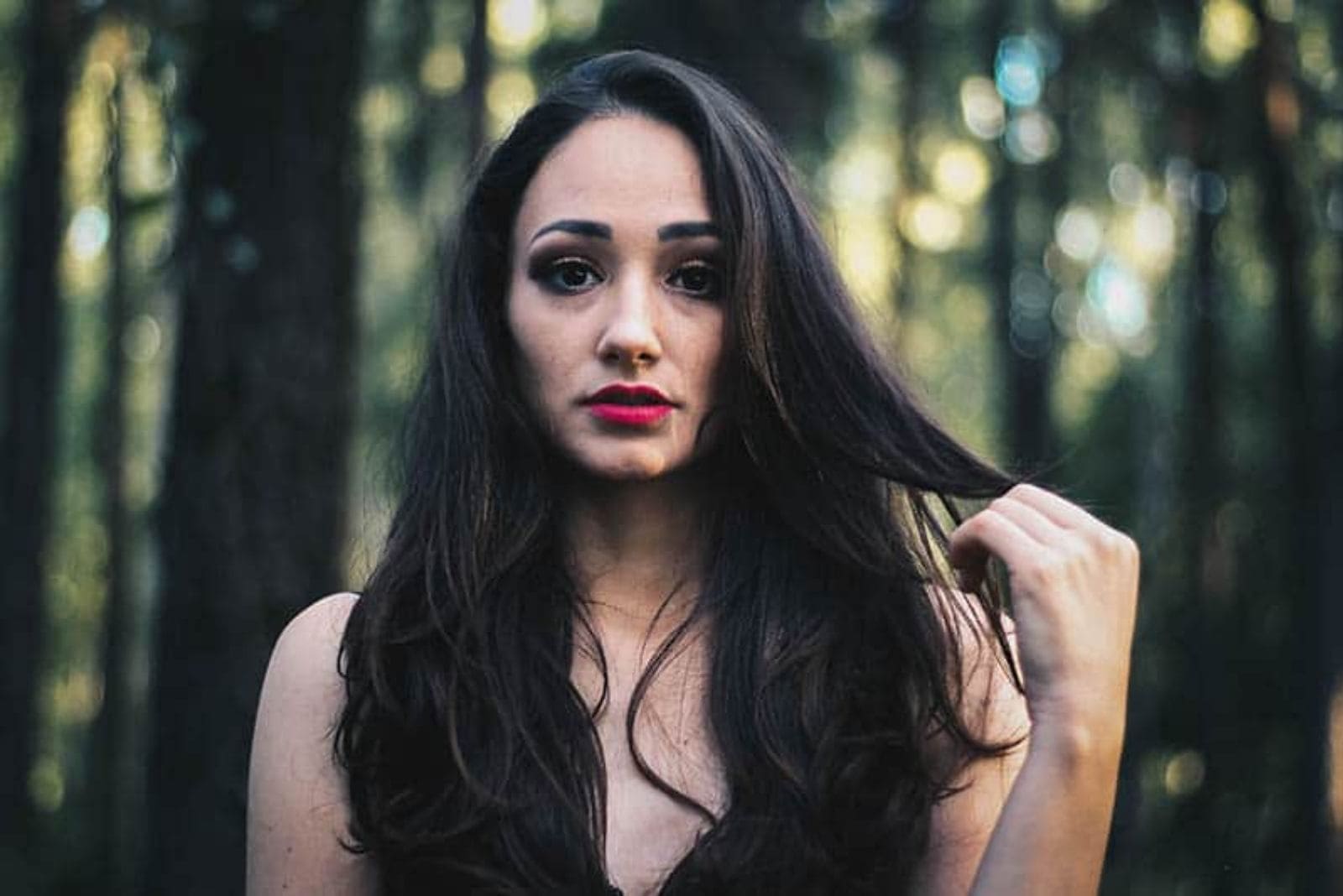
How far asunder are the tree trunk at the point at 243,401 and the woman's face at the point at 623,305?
7.48 ft

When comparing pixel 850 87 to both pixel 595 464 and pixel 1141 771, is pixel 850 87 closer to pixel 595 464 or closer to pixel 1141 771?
pixel 1141 771

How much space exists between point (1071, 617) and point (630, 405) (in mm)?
873

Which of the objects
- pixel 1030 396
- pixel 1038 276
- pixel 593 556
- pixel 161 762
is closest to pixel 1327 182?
pixel 1030 396

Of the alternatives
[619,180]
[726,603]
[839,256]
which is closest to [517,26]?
[839,256]

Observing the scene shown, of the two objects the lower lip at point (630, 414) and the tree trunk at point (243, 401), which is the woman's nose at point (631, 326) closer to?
the lower lip at point (630, 414)

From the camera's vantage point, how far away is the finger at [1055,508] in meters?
3.28

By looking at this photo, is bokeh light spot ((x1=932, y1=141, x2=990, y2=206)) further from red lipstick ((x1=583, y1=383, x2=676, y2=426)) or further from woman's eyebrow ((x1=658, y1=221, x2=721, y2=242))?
red lipstick ((x1=583, y1=383, x2=676, y2=426))

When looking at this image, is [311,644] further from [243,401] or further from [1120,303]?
[1120,303]

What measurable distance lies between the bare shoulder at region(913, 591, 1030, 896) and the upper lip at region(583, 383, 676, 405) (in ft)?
2.22

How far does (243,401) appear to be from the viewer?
5785 millimetres

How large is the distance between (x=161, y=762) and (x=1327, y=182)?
31.4ft

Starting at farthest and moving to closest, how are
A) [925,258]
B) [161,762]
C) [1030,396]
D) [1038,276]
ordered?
[925,258], [1038,276], [1030,396], [161,762]

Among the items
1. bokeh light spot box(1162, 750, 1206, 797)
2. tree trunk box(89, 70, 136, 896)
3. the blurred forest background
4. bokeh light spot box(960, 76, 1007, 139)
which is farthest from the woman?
bokeh light spot box(960, 76, 1007, 139)

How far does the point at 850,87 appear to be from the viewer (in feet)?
57.0
